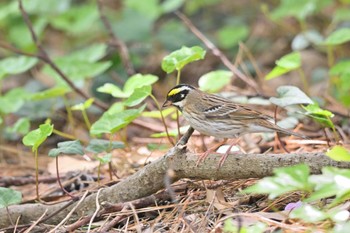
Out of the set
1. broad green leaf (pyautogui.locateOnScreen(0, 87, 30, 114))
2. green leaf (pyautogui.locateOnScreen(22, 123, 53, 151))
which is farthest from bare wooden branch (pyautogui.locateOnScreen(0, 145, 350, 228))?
broad green leaf (pyautogui.locateOnScreen(0, 87, 30, 114))

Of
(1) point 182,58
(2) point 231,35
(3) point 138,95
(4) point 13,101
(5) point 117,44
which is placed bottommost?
(2) point 231,35

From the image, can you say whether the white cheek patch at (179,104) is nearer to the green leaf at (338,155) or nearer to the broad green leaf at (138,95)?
the broad green leaf at (138,95)

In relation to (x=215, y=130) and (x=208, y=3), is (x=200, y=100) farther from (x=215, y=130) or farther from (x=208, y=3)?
(x=208, y=3)

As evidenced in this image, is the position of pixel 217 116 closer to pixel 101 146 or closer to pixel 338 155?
pixel 101 146

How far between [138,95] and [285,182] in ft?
5.38

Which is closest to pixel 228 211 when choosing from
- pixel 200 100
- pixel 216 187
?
pixel 216 187

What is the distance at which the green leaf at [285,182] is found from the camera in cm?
272

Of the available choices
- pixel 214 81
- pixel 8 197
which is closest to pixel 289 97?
pixel 214 81

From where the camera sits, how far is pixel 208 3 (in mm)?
8664

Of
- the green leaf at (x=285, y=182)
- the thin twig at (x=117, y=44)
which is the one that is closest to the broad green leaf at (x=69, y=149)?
the green leaf at (x=285, y=182)

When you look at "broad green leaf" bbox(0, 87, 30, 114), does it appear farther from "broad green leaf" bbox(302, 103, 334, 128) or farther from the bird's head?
"broad green leaf" bbox(302, 103, 334, 128)

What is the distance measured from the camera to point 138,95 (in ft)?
13.8

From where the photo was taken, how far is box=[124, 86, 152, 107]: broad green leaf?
13.6ft

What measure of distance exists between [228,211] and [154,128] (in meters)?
Result: 2.28
